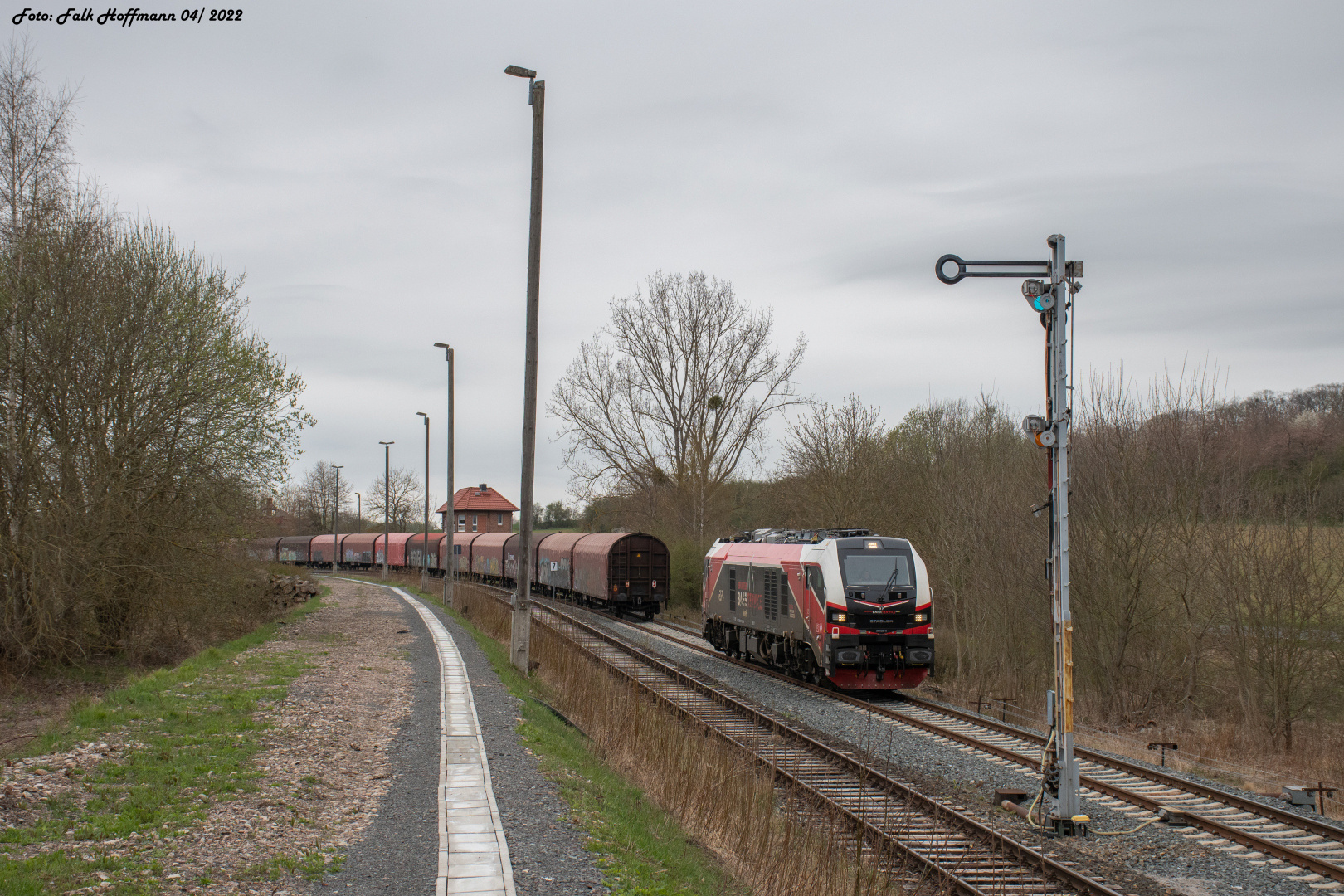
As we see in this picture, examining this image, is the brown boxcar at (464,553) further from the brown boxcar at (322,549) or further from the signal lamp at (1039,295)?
the signal lamp at (1039,295)

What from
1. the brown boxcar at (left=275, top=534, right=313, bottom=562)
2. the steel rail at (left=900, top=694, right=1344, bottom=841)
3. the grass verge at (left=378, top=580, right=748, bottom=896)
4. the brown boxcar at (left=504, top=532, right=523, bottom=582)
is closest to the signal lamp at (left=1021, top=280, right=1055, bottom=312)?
the steel rail at (left=900, top=694, right=1344, bottom=841)

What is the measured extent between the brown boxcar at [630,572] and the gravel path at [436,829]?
794 inches

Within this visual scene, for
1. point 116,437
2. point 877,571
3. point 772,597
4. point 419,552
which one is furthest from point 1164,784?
point 419,552

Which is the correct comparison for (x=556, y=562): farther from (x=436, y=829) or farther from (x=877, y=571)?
(x=436, y=829)

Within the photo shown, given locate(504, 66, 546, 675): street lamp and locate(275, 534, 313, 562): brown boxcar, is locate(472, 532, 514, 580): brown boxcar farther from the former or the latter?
locate(504, 66, 546, 675): street lamp

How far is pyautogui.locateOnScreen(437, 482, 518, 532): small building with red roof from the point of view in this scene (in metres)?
97.6

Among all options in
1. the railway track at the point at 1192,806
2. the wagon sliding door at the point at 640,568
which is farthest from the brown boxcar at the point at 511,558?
the railway track at the point at 1192,806

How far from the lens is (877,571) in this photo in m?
16.4

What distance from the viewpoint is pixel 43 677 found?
17.7m

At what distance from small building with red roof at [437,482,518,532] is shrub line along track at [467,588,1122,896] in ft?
275

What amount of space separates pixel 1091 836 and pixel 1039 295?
498cm

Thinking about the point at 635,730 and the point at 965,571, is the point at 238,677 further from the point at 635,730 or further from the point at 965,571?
the point at 965,571

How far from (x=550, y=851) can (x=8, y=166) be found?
18.5 meters

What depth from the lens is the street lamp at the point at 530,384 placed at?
17.5 m
